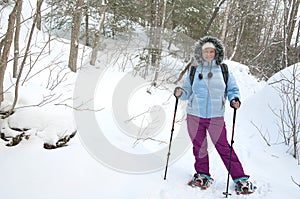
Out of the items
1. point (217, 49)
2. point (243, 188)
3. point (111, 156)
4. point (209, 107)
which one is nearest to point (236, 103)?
point (209, 107)

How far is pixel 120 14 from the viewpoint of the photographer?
14.4 m

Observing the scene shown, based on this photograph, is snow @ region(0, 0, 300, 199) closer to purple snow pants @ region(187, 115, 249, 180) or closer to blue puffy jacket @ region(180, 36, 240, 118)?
purple snow pants @ region(187, 115, 249, 180)

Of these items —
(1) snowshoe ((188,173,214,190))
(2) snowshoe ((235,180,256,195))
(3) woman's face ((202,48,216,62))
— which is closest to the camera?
(2) snowshoe ((235,180,256,195))

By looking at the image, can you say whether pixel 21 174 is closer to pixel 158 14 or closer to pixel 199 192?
pixel 199 192

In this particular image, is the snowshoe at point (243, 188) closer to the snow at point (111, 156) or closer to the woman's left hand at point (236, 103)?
the snow at point (111, 156)

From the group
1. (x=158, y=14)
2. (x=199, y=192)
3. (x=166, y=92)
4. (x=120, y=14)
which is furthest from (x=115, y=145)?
(x=120, y=14)

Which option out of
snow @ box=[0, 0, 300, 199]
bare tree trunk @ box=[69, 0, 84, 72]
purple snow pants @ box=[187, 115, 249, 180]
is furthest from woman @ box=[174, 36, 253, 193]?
bare tree trunk @ box=[69, 0, 84, 72]

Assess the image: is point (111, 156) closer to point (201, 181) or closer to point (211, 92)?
point (201, 181)

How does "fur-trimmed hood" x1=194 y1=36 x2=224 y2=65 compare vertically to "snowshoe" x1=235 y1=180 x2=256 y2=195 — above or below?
above

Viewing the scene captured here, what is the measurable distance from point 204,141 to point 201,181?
18.4 inches

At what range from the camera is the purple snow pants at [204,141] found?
3.28 metres

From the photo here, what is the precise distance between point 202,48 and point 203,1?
11474 millimetres

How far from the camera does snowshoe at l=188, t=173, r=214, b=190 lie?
10.6 ft

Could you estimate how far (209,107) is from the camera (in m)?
3.30
